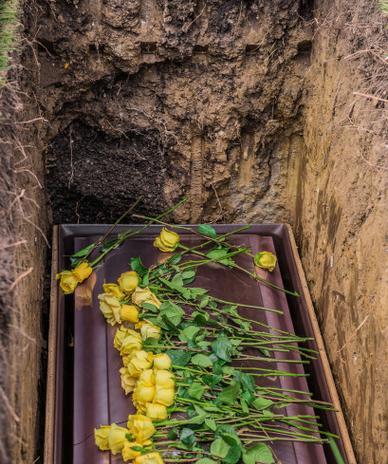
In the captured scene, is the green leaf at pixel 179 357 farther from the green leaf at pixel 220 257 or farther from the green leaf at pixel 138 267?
the green leaf at pixel 220 257

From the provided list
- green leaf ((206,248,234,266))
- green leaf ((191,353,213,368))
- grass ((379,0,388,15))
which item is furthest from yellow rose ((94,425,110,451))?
grass ((379,0,388,15))

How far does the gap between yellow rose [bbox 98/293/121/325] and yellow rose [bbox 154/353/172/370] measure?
275 mm

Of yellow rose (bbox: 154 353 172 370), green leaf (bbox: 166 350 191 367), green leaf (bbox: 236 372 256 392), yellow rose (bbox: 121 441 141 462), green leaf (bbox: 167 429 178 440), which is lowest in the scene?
yellow rose (bbox: 121 441 141 462)

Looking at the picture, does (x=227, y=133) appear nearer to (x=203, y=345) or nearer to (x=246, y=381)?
(x=203, y=345)

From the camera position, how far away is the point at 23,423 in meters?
1.75

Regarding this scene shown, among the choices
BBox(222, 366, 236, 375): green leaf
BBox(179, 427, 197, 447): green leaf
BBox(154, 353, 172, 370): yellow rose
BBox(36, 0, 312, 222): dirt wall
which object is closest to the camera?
BBox(179, 427, 197, 447): green leaf

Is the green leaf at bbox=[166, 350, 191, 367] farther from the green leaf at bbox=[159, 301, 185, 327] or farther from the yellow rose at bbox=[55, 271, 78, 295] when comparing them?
the yellow rose at bbox=[55, 271, 78, 295]

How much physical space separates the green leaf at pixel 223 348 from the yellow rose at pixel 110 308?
1.17 ft

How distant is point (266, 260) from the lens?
264cm

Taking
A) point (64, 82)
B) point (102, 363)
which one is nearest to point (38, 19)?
point (64, 82)

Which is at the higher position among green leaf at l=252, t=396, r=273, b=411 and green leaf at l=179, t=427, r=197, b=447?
green leaf at l=252, t=396, r=273, b=411

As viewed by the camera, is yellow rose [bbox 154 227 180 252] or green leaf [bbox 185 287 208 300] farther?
yellow rose [bbox 154 227 180 252]

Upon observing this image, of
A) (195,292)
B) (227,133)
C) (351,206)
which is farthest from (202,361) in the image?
(227,133)

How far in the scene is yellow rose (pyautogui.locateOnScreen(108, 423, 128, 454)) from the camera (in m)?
1.98
